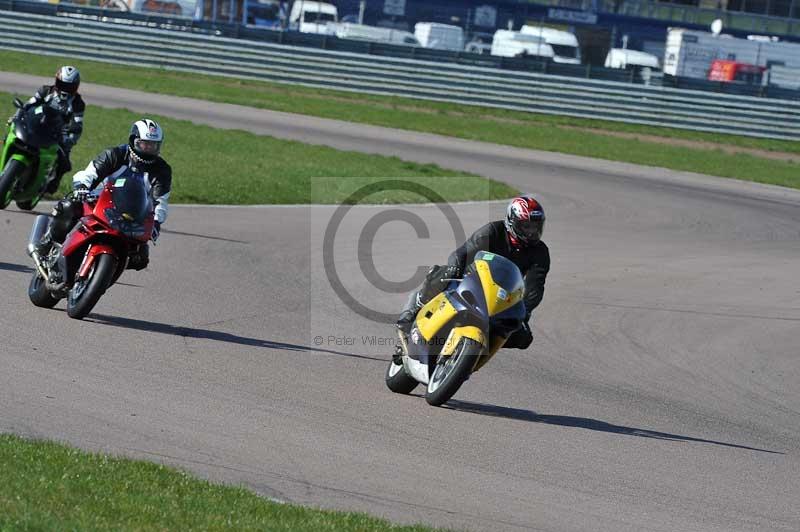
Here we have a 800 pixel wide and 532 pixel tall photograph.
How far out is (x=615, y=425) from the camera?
8.90 m

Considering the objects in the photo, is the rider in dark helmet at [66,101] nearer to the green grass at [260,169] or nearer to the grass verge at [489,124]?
the green grass at [260,169]

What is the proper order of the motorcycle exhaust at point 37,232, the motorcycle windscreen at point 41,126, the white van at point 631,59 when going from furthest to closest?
the white van at point 631,59 → the motorcycle windscreen at point 41,126 → the motorcycle exhaust at point 37,232

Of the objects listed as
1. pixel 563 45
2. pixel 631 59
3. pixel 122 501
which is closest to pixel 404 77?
pixel 563 45

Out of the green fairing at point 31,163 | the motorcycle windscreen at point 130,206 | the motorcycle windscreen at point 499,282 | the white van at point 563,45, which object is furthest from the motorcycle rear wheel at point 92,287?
the white van at point 563,45

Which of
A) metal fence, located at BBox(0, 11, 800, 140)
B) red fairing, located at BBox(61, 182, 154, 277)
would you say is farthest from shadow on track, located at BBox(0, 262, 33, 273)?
metal fence, located at BBox(0, 11, 800, 140)

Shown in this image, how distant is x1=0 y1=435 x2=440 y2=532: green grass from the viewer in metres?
5.27

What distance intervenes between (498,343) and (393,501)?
2.48 meters

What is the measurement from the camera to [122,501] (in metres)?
5.58

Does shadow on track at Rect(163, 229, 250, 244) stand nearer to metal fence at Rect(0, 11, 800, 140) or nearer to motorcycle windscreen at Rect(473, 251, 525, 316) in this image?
motorcycle windscreen at Rect(473, 251, 525, 316)

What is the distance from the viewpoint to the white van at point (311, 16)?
47.3 metres

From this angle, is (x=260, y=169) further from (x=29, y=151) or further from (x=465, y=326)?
(x=465, y=326)

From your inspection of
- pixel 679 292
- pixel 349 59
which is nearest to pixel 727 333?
pixel 679 292

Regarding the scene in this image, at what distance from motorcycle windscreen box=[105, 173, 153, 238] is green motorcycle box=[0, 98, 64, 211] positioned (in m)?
4.52

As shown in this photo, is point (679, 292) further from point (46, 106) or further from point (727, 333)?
point (46, 106)
